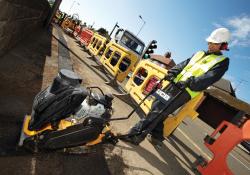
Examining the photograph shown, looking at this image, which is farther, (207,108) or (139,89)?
(207,108)

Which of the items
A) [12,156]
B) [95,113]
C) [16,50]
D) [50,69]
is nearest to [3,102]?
[12,156]

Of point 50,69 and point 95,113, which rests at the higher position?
point 95,113

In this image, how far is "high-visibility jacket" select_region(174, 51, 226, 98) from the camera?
412 cm

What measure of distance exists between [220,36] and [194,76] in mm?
946

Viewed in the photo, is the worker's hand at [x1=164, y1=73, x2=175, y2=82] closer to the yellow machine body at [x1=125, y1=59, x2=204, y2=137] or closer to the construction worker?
the construction worker

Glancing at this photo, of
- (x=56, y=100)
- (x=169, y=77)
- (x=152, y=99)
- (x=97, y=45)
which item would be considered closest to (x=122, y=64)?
(x=152, y=99)

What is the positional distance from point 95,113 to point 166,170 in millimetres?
1977

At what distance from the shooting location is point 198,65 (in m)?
Result: 4.36

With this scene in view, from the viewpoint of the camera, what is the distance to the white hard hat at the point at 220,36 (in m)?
4.29

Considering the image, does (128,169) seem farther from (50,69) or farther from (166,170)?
(50,69)

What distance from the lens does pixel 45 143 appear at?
2557 mm

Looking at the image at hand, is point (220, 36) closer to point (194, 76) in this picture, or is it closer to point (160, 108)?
point (194, 76)

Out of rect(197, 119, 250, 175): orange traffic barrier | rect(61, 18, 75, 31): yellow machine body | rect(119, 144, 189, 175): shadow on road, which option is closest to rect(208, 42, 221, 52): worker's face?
rect(197, 119, 250, 175): orange traffic barrier

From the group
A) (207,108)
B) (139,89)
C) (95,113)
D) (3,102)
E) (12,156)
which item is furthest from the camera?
(207,108)
